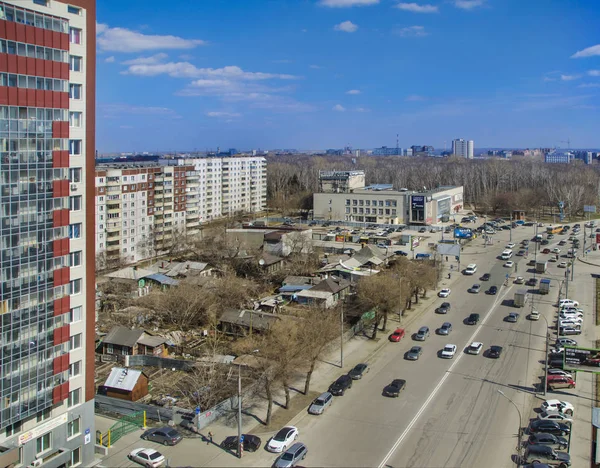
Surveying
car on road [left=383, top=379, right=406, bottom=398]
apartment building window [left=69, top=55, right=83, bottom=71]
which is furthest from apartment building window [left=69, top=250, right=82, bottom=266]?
car on road [left=383, top=379, right=406, bottom=398]

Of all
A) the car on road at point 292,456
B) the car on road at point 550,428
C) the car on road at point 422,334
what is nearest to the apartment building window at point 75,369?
the car on road at point 292,456

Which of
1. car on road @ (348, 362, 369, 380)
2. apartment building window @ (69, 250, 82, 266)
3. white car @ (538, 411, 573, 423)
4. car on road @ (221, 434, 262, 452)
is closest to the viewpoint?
apartment building window @ (69, 250, 82, 266)

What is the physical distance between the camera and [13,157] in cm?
1056

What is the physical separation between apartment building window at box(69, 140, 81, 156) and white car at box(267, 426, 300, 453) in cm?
772

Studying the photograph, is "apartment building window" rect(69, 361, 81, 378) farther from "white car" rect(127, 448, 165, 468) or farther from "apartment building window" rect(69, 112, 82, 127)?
"apartment building window" rect(69, 112, 82, 127)

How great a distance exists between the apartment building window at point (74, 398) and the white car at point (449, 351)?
11757 mm

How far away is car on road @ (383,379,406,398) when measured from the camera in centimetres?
1572

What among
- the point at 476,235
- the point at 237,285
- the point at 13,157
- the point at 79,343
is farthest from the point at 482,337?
the point at 476,235

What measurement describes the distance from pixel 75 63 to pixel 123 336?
1031 centimetres

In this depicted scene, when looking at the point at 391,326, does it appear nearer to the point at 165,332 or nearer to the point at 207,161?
the point at 165,332

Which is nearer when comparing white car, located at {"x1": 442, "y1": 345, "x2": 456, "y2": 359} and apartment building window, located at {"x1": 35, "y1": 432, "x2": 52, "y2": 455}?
apartment building window, located at {"x1": 35, "y1": 432, "x2": 52, "y2": 455}

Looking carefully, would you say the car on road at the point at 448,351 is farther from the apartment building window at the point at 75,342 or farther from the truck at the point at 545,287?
the apartment building window at the point at 75,342

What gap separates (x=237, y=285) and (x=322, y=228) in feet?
82.6

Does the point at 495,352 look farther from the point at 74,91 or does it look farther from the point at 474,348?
the point at 74,91
